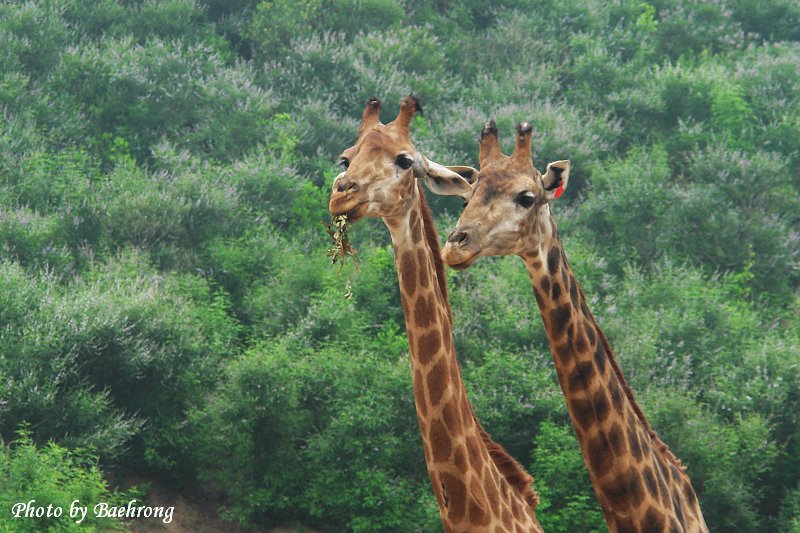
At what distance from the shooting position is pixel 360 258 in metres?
21.6

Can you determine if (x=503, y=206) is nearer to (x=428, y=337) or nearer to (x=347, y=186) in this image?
(x=428, y=337)

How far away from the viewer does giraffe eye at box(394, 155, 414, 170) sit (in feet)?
25.0

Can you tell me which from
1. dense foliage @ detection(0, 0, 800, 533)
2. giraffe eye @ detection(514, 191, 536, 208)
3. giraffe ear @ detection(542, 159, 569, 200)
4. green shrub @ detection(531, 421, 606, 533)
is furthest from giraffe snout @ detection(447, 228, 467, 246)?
green shrub @ detection(531, 421, 606, 533)

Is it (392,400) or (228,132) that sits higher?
(392,400)

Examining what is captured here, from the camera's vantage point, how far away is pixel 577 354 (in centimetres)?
809

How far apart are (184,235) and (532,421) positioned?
28.9 ft

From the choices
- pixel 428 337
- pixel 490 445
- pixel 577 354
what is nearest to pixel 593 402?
pixel 577 354

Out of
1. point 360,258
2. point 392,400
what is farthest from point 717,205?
point 392,400

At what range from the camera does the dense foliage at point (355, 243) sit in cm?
1702

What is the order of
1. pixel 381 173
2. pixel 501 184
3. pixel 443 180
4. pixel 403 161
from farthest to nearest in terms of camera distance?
1. pixel 443 180
2. pixel 501 184
3. pixel 403 161
4. pixel 381 173

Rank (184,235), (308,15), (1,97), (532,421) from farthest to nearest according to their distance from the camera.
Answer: (308,15), (1,97), (184,235), (532,421)

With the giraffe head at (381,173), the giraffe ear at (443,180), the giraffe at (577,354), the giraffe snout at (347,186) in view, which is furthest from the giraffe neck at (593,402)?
the giraffe snout at (347,186)

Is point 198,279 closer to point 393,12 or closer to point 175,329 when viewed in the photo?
point 175,329

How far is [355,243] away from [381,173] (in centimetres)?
1510
